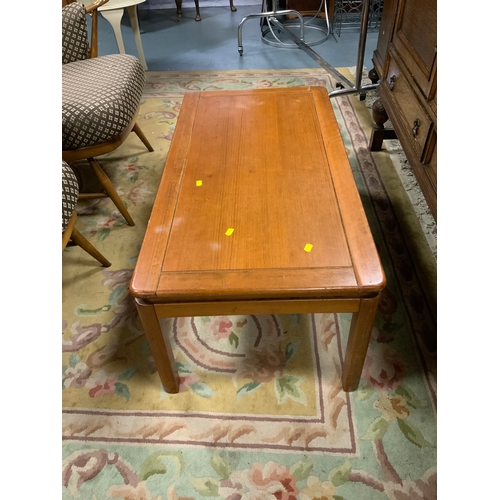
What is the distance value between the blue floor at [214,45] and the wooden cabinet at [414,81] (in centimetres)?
129

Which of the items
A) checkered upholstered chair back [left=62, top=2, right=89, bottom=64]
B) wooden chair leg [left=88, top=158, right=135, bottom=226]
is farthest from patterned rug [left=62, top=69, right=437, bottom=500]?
checkered upholstered chair back [left=62, top=2, right=89, bottom=64]

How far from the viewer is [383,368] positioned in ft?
3.54

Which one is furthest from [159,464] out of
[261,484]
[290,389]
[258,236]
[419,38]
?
[419,38]

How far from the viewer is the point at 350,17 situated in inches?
131

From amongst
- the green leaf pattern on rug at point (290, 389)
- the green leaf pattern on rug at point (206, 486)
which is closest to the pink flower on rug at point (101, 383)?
the green leaf pattern on rug at point (206, 486)

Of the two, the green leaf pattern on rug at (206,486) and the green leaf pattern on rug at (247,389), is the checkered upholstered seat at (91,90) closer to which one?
the green leaf pattern on rug at (247,389)

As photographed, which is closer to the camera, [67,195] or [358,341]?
[358,341]

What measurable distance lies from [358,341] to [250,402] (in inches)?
13.4

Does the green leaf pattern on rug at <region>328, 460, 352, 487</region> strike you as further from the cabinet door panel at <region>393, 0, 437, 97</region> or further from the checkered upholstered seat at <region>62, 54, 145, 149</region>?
the checkered upholstered seat at <region>62, 54, 145, 149</region>

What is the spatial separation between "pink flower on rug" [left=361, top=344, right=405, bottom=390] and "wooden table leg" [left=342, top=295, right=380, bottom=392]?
0.07m

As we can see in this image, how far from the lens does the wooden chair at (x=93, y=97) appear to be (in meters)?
1.30

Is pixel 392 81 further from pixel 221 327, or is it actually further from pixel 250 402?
pixel 250 402

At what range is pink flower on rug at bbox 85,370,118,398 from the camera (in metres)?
1.07

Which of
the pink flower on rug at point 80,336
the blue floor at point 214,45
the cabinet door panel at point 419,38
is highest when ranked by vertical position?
the cabinet door panel at point 419,38
